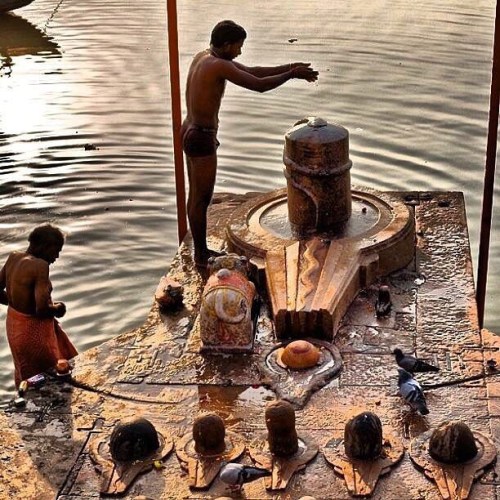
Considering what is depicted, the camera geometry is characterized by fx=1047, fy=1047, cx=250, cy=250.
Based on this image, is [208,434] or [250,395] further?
[250,395]

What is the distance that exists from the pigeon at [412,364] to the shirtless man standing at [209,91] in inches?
88.8

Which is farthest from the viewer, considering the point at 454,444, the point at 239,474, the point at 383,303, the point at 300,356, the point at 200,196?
the point at 200,196

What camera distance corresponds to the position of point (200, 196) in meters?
8.34

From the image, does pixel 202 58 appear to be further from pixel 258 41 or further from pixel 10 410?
pixel 258 41

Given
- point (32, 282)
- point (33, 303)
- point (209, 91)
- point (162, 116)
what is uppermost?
point (209, 91)

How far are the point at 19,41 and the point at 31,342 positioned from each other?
44.4ft

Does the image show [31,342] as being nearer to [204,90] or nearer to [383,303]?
[204,90]

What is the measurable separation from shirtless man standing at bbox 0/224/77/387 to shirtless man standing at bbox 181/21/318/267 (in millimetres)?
1536

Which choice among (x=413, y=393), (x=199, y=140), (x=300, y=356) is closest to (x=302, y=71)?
(x=199, y=140)

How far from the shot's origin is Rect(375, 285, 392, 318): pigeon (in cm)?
747

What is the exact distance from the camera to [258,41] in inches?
684

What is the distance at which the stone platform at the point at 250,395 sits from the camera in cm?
582

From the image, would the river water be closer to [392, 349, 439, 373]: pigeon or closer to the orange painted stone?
the orange painted stone

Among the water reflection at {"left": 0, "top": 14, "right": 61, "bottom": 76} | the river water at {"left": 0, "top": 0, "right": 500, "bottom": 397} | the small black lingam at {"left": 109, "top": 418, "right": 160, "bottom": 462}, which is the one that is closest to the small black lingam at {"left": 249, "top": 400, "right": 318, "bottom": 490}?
the small black lingam at {"left": 109, "top": 418, "right": 160, "bottom": 462}
